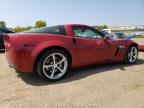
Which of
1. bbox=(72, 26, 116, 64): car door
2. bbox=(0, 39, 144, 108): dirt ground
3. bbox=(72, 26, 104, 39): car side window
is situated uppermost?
bbox=(72, 26, 104, 39): car side window

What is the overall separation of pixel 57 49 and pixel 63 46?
16 centimetres

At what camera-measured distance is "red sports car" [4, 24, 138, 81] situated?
4430 mm

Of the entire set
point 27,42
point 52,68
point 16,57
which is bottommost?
point 52,68

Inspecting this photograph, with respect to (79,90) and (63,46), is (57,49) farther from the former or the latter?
(79,90)

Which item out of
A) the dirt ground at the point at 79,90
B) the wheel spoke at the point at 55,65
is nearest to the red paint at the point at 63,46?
the wheel spoke at the point at 55,65

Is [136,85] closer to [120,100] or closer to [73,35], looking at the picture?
[120,100]

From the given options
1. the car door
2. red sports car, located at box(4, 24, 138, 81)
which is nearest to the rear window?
red sports car, located at box(4, 24, 138, 81)

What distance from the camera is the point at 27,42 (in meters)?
4.40

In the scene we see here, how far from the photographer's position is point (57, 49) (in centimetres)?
472

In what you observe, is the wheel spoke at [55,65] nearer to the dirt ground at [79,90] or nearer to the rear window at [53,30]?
the dirt ground at [79,90]

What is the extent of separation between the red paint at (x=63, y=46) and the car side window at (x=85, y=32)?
0.15m

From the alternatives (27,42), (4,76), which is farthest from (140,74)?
(4,76)

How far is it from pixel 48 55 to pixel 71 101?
1.39 m

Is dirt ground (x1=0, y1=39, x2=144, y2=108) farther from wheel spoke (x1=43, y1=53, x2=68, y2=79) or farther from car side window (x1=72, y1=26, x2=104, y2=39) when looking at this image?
car side window (x1=72, y1=26, x2=104, y2=39)
